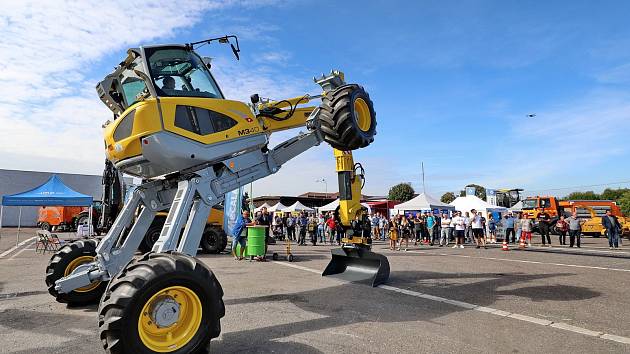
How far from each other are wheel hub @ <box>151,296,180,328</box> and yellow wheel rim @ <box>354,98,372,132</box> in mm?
4414

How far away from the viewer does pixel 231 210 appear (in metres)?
17.6

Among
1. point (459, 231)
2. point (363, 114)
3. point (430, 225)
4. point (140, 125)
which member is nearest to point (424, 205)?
point (430, 225)

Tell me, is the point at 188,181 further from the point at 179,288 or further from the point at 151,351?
the point at 151,351

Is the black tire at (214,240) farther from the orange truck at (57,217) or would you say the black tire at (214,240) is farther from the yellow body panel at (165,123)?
the orange truck at (57,217)

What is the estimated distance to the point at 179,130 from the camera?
5539mm

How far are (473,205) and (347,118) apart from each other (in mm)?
23707

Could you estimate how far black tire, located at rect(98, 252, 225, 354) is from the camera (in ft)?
12.3

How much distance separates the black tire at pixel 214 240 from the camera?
53.3ft

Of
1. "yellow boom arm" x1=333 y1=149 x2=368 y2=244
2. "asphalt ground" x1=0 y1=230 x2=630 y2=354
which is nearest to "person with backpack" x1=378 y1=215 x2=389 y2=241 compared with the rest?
"asphalt ground" x1=0 y1=230 x2=630 y2=354

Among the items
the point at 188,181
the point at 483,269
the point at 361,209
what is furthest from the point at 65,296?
the point at 483,269

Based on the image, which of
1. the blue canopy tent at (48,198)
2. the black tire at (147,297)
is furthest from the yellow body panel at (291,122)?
the blue canopy tent at (48,198)

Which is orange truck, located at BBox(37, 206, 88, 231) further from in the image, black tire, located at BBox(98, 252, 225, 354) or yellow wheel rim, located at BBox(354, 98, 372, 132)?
black tire, located at BBox(98, 252, 225, 354)

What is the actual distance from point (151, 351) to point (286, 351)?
1.41m

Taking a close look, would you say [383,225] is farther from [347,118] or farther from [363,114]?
[347,118]
